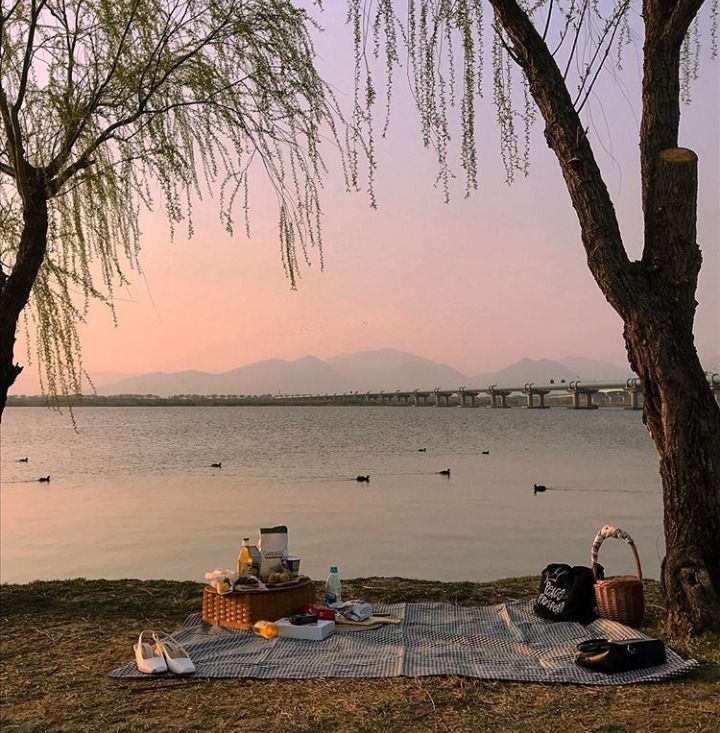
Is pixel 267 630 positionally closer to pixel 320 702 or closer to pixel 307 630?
pixel 307 630

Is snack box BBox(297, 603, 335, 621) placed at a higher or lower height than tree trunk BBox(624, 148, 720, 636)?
lower

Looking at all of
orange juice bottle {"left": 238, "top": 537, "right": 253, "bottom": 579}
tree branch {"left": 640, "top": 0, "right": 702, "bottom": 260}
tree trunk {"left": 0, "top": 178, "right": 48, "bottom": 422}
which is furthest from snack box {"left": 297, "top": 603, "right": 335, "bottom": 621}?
tree branch {"left": 640, "top": 0, "right": 702, "bottom": 260}

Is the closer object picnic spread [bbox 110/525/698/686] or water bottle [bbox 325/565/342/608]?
picnic spread [bbox 110/525/698/686]

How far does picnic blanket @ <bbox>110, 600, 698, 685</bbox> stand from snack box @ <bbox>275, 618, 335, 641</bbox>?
0.15 ft

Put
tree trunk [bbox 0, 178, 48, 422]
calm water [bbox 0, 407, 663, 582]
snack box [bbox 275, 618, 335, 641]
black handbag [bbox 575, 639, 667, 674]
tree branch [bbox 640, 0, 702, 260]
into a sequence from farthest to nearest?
calm water [bbox 0, 407, 663, 582] < tree trunk [bbox 0, 178, 48, 422] < tree branch [bbox 640, 0, 702, 260] < snack box [bbox 275, 618, 335, 641] < black handbag [bbox 575, 639, 667, 674]

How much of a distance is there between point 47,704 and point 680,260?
13.9 ft

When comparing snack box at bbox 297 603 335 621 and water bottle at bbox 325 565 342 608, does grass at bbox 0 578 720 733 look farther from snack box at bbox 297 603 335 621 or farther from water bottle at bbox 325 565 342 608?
water bottle at bbox 325 565 342 608

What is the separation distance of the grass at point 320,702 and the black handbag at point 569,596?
15.2 inches

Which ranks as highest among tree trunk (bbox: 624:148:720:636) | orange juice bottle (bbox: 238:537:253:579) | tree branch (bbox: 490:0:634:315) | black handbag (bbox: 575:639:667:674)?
tree branch (bbox: 490:0:634:315)

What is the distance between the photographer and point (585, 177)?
5.16m

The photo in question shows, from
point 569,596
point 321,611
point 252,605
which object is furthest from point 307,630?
point 569,596

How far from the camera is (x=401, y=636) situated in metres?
4.82

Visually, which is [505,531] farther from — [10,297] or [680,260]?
[10,297]

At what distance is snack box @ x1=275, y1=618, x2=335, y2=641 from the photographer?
15.6 ft
